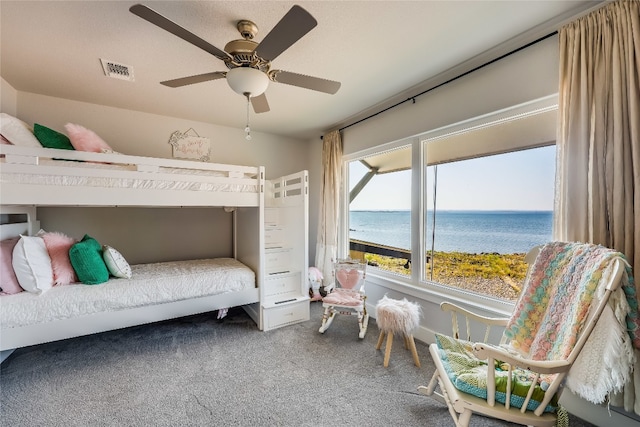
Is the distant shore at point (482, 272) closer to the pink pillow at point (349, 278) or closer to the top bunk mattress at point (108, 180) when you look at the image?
the pink pillow at point (349, 278)

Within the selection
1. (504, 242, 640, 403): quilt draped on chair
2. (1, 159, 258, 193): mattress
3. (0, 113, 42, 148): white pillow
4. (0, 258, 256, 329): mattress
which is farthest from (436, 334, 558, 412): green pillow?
(0, 113, 42, 148): white pillow

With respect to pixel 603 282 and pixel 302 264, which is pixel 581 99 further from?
pixel 302 264

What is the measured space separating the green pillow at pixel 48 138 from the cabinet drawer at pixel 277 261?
1989mm

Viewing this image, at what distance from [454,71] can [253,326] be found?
3.08m

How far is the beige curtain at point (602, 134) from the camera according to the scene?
1.33m

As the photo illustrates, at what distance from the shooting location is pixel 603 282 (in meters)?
1.09

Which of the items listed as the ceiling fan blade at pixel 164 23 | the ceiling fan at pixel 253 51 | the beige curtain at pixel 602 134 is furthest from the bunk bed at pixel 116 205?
the beige curtain at pixel 602 134

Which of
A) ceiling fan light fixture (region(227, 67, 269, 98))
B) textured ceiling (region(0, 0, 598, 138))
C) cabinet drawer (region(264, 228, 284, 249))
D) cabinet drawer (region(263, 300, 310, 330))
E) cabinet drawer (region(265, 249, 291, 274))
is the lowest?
cabinet drawer (region(263, 300, 310, 330))

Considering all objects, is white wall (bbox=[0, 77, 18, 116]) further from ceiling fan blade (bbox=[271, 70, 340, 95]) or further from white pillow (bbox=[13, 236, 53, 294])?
ceiling fan blade (bbox=[271, 70, 340, 95])

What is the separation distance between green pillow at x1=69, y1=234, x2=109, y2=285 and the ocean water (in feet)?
9.21

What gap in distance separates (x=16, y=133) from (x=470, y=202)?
3762mm

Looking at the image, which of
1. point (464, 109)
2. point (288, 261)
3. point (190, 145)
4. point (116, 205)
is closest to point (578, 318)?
point (464, 109)

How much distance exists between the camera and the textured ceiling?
153cm

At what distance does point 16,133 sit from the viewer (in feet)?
6.58
